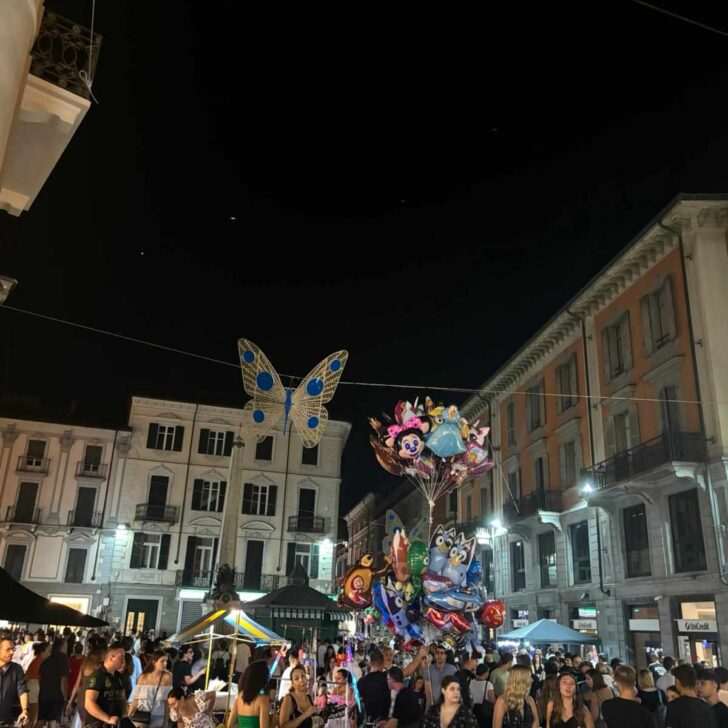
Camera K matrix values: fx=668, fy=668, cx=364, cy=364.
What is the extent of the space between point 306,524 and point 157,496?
8.51 metres

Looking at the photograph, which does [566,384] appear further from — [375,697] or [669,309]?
[375,697]

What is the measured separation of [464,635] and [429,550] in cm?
214

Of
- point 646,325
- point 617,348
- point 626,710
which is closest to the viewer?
point 626,710

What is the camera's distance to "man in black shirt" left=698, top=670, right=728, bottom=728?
679cm

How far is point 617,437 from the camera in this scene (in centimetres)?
2392

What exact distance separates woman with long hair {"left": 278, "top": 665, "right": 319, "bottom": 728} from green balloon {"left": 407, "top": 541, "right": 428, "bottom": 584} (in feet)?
23.1

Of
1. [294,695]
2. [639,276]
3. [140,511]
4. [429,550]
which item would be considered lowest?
[294,695]

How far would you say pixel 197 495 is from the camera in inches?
1484

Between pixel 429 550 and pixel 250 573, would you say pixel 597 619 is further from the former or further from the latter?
pixel 250 573

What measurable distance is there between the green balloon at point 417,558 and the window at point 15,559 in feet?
89.6

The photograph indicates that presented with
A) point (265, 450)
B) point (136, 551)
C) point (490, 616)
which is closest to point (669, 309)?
point (490, 616)

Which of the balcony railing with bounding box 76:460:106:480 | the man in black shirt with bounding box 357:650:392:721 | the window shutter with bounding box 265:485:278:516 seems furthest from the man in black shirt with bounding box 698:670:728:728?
the balcony railing with bounding box 76:460:106:480

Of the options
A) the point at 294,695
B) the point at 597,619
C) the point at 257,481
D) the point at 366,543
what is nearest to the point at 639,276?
the point at 597,619

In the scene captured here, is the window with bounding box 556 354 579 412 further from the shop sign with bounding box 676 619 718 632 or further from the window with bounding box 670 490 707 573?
the shop sign with bounding box 676 619 718 632
